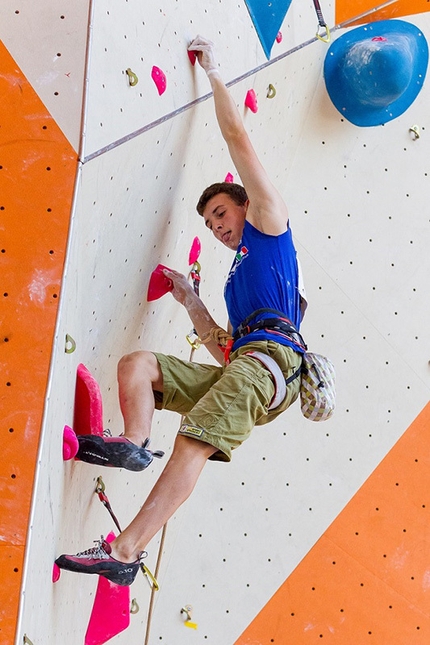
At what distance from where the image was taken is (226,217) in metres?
2.80

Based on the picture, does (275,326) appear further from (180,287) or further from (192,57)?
(192,57)

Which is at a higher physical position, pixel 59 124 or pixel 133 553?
pixel 59 124

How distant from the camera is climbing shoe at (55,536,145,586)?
224 centimetres

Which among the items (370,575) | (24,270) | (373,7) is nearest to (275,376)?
(24,270)

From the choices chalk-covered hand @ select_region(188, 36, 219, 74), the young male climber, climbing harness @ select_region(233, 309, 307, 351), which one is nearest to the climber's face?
the young male climber

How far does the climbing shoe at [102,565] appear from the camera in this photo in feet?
7.34

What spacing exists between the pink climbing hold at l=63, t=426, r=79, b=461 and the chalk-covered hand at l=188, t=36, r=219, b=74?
1.11 meters

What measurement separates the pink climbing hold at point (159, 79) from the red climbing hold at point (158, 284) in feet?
1.91

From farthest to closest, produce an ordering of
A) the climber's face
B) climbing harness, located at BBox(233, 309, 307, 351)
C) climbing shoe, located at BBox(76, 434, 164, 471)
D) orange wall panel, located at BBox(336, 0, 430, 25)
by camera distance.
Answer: orange wall panel, located at BBox(336, 0, 430, 25) → the climber's face → climbing harness, located at BBox(233, 309, 307, 351) → climbing shoe, located at BBox(76, 434, 164, 471)

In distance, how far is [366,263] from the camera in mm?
4137

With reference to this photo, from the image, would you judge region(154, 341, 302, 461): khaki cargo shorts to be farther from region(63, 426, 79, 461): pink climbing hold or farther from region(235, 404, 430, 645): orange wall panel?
region(235, 404, 430, 645): orange wall panel

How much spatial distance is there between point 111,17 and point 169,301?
1.08 m

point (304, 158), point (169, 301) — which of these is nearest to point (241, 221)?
point (169, 301)

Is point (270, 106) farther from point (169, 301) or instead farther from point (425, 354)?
point (425, 354)
